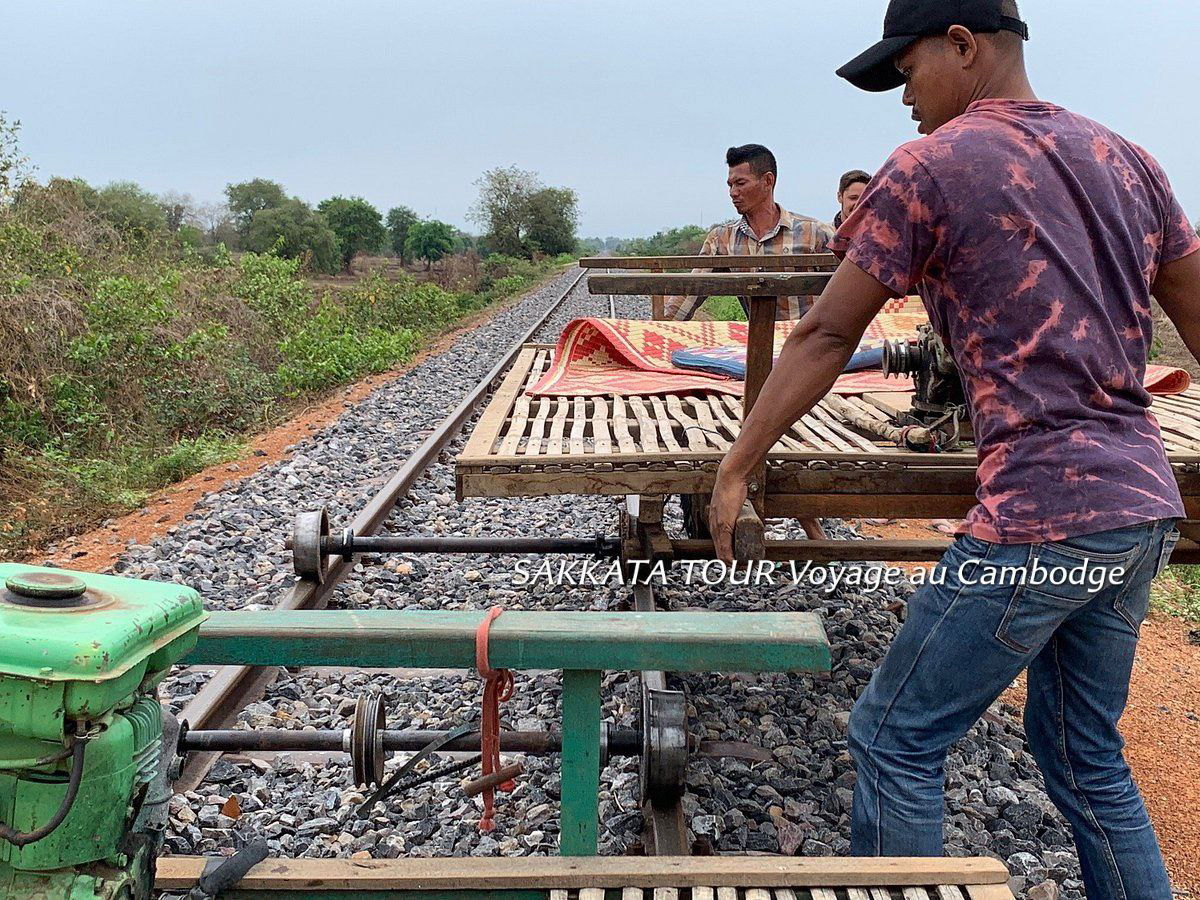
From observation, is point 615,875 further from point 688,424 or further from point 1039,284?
point 688,424

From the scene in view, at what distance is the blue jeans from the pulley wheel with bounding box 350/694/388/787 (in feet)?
3.22

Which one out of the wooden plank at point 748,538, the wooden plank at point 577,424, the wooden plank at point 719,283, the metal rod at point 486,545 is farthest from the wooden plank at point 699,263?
the wooden plank at point 748,538

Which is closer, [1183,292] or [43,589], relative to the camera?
[43,589]

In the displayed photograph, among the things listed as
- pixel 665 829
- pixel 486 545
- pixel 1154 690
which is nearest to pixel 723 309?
pixel 486 545

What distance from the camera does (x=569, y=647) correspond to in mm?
1710

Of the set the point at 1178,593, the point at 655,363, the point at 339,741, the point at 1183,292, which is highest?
the point at 1183,292

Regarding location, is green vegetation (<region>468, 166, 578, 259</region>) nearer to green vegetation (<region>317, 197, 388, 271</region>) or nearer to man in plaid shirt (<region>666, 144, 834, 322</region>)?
green vegetation (<region>317, 197, 388, 271</region>)

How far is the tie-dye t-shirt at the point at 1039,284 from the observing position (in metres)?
1.64

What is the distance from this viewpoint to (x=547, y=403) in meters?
3.64

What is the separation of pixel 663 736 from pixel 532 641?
0.58 metres

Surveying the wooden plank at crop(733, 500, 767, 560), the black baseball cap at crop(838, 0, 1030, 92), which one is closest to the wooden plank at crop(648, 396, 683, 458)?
the wooden plank at crop(733, 500, 767, 560)

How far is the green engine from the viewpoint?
1.28m

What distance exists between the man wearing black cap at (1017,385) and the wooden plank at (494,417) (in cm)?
107

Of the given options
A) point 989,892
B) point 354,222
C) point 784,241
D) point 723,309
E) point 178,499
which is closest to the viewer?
point 989,892
